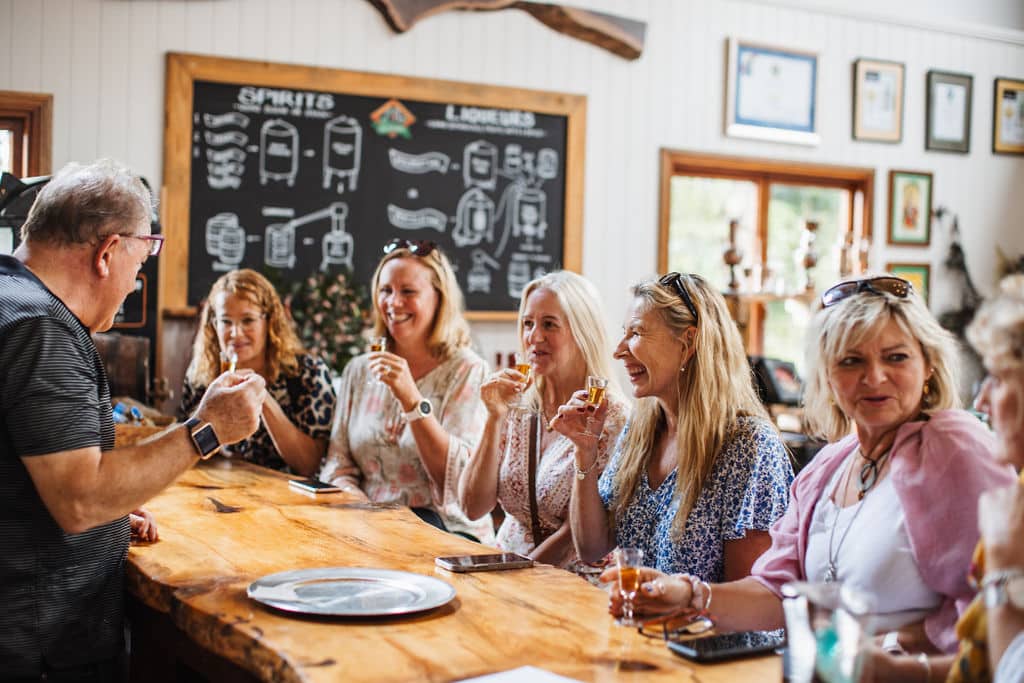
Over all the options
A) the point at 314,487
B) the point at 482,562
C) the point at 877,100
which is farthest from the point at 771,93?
the point at 482,562

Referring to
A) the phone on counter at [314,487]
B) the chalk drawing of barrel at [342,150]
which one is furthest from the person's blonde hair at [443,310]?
the chalk drawing of barrel at [342,150]

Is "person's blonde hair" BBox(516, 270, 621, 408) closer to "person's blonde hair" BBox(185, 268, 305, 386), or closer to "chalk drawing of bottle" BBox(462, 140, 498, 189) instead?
"person's blonde hair" BBox(185, 268, 305, 386)

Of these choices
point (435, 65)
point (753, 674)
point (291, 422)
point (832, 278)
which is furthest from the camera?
point (832, 278)

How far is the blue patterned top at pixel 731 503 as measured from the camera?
2.26m

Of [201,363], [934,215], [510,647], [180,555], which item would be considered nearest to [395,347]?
[201,363]

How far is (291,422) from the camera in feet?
12.0

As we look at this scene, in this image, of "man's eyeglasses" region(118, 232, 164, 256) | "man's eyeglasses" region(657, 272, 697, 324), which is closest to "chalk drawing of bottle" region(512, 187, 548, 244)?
"man's eyeglasses" region(657, 272, 697, 324)


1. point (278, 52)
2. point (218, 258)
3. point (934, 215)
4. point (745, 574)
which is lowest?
point (745, 574)

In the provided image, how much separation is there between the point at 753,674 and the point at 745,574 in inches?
29.4

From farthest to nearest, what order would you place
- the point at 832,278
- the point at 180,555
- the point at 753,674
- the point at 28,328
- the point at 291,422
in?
the point at 832,278, the point at 291,422, the point at 180,555, the point at 28,328, the point at 753,674

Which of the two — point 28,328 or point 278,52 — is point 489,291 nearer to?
point 278,52

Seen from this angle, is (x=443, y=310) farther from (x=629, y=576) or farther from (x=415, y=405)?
(x=629, y=576)

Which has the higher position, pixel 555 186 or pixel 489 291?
pixel 555 186

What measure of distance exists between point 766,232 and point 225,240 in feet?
10.6
